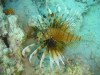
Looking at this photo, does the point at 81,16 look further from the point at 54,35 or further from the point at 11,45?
the point at 11,45

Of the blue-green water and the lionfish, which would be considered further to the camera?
the blue-green water

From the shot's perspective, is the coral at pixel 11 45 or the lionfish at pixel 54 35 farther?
the lionfish at pixel 54 35

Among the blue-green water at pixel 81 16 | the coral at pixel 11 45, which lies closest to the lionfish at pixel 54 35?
the blue-green water at pixel 81 16

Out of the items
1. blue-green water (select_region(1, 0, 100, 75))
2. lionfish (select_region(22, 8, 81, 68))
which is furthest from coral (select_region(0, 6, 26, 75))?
blue-green water (select_region(1, 0, 100, 75))

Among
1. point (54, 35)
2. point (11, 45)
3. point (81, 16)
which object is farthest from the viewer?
point (81, 16)

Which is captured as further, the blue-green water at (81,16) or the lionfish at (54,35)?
the blue-green water at (81,16)

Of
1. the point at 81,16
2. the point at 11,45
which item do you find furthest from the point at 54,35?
the point at 81,16

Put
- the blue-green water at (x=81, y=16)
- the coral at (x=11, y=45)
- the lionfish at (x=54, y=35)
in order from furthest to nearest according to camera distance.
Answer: the blue-green water at (x=81, y=16), the lionfish at (x=54, y=35), the coral at (x=11, y=45)

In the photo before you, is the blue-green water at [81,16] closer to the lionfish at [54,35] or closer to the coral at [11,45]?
the lionfish at [54,35]

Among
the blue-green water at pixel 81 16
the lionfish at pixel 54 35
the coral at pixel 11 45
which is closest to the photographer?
the coral at pixel 11 45

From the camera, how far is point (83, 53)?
14.0 feet

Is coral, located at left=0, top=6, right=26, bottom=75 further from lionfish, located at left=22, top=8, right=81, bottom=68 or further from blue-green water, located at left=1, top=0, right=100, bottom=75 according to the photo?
blue-green water, located at left=1, top=0, right=100, bottom=75

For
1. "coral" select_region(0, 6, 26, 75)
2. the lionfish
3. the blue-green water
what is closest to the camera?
"coral" select_region(0, 6, 26, 75)

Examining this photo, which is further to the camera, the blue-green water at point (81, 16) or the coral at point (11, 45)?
the blue-green water at point (81, 16)
